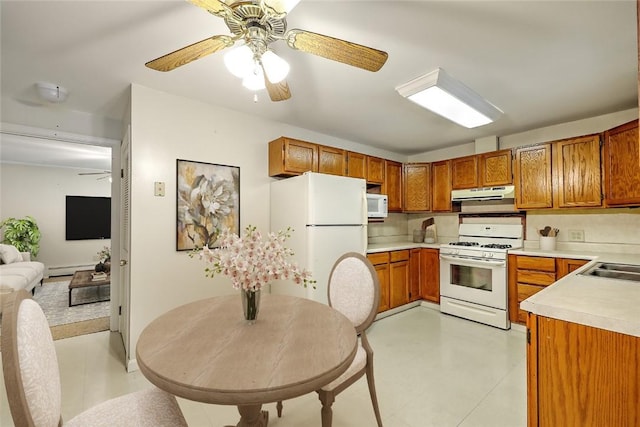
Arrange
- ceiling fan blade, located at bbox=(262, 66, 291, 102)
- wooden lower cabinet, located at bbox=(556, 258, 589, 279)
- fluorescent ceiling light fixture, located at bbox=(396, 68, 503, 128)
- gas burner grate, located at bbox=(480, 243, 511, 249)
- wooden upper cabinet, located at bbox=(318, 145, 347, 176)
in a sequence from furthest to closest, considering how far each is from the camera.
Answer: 1. gas burner grate, located at bbox=(480, 243, 511, 249)
2. wooden upper cabinet, located at bbox=(318, 145, 347, 176)
3. wooden lower cabinet, located at bbox=(556, 258, 589, 279)
4. fluorescent ceiling light fixture, located at bbox=(396, 68, 503, 128)
5. ceiling fan blade, located at bbox=(262, 66, 291, 102)

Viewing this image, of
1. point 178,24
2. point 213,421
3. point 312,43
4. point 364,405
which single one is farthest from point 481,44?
point 213,421

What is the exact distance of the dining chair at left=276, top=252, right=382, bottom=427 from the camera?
5.25ft

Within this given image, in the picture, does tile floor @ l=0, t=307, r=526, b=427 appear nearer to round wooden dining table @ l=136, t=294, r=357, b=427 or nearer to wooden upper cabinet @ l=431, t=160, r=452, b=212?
round wooden dining table @ l=136, t=294, r=357, b=427

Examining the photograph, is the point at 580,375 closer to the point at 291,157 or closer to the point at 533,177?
the point at 291,157

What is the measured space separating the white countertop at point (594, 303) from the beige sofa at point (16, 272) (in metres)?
4.93

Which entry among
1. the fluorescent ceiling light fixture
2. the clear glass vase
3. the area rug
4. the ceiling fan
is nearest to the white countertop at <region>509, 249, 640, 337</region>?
the clear glass vase

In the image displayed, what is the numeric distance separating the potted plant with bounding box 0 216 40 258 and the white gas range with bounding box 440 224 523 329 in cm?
786

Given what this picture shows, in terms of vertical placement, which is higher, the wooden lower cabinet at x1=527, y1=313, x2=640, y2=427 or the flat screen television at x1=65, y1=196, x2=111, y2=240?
the flat screen television at x1=65, y1=196, x2=111, y2=240

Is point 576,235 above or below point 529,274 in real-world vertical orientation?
above

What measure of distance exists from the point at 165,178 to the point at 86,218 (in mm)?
6023

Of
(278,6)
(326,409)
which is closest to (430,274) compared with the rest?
(326,409)

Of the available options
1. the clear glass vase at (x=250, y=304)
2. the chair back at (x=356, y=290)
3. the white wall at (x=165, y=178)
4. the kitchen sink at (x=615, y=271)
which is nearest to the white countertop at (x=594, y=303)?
the kitchen sink at (x=615, y=271)

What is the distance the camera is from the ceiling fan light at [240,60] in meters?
1.31

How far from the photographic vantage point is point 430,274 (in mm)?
4039
